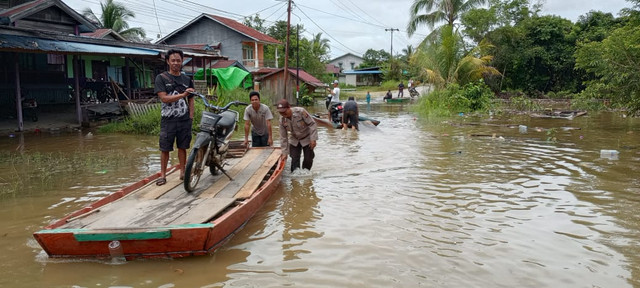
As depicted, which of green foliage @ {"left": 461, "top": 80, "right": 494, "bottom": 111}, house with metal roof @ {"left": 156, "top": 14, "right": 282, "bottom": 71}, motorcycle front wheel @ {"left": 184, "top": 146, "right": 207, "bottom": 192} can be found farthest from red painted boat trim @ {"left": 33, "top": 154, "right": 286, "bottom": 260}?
house with metal roof @ {"left": 156, "top": 14, "right": 282, "bottom": 71}

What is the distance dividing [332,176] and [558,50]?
102ft

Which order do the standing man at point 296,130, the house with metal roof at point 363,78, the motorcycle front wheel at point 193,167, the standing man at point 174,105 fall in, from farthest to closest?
the house with metal roof at point 363,78, the standing man at point 296,130, the standing man at point 174,105, the motorcycle front wheel at point 193,167

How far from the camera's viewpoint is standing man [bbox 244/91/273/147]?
758cm

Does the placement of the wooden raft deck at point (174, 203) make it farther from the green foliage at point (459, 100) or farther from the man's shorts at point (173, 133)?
the green foliage at point (459, 100)

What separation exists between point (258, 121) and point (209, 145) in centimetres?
251

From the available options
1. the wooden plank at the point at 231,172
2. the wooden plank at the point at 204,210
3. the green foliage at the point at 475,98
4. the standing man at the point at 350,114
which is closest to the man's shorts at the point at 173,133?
the wooden plank at the point at 231,172

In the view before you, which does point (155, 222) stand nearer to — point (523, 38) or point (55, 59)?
point (55, 59)

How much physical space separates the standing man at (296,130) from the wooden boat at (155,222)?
57.7 inches

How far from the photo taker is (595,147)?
1100 cm

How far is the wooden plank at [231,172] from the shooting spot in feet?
17.5

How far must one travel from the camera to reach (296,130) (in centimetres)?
715

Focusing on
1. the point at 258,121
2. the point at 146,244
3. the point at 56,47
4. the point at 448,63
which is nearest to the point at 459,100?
the point at 448,63

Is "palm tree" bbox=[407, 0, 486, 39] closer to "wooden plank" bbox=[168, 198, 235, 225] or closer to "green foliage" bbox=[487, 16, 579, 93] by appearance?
"green foliage" bbox=[487, 16, 579, 93]

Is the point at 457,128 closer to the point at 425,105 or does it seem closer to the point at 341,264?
the point at 425,105
